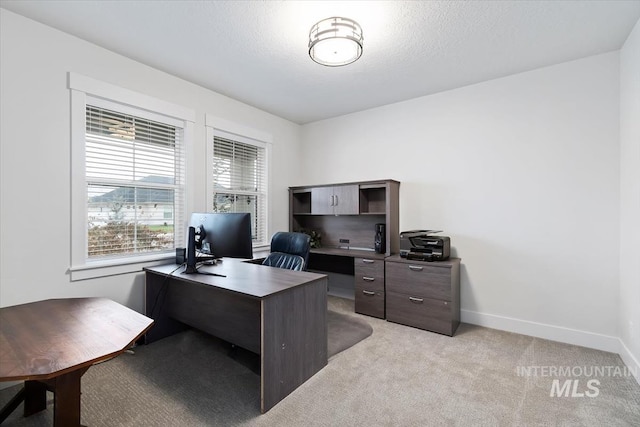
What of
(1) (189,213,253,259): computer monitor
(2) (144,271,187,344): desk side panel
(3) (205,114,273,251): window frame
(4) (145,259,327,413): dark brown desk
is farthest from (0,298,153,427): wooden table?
(3) (205,114,273,251): window frame

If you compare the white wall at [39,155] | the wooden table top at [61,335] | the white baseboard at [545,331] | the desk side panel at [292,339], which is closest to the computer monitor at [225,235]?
the desk side panel at [292,339]

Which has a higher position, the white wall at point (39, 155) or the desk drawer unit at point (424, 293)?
the white wall at point (39, 155)

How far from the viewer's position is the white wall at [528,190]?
266 cm

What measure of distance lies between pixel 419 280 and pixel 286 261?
1431mm

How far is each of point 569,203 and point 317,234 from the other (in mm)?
3034

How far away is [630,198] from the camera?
92.8 inches

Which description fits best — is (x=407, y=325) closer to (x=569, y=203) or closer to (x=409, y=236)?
(x=409, y=236)

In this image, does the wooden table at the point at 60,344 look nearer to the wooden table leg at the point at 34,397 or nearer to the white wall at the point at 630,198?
the wooden table leg at the point at 34,397

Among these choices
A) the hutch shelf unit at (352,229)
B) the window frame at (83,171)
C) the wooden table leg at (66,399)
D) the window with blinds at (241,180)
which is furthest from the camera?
the window with blinds at (241,180)

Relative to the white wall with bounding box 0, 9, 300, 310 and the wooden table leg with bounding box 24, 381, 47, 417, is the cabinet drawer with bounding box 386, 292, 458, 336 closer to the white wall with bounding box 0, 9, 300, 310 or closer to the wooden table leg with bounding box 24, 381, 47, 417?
the white wall with bounding box 0, 9, 300, 310

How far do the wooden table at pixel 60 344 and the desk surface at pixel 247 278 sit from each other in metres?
0.58

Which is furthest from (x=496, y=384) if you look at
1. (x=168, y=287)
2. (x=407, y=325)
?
(x=168, y=287)

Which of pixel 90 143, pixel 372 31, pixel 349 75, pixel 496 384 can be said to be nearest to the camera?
pixel 496 384

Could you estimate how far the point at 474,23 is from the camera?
225 cm
